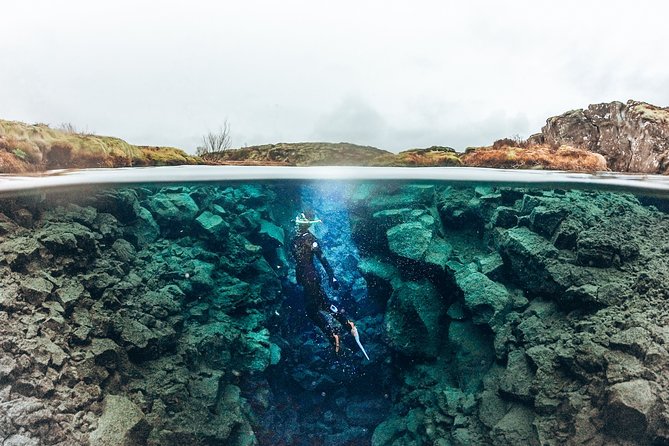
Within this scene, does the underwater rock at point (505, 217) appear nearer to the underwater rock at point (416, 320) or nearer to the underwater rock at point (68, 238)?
the underwater rock at point (416, 320)

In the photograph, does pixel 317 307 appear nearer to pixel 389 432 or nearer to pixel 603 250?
pixel 389 432

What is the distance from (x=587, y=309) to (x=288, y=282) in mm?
5926

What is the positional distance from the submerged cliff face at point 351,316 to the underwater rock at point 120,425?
0.02m

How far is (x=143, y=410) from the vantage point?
18.4ft

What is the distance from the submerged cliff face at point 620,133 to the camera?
288 inches

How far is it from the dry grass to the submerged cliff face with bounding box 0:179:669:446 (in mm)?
628

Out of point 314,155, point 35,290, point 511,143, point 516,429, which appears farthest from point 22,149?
point 511,143

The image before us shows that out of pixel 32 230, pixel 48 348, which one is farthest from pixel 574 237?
pixel 32 230

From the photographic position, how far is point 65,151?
6359 mm

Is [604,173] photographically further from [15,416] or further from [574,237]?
[15,416]

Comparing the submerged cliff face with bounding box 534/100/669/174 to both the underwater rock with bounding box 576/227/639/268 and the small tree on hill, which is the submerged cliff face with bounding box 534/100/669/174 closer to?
the underwater rock with bounding box 576/227/639/268

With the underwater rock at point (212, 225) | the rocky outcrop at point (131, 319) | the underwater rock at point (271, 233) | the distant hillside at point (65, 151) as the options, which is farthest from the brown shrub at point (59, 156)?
the underwater rock at point (271, 233)

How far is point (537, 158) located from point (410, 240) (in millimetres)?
2994

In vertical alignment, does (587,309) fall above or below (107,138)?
below
